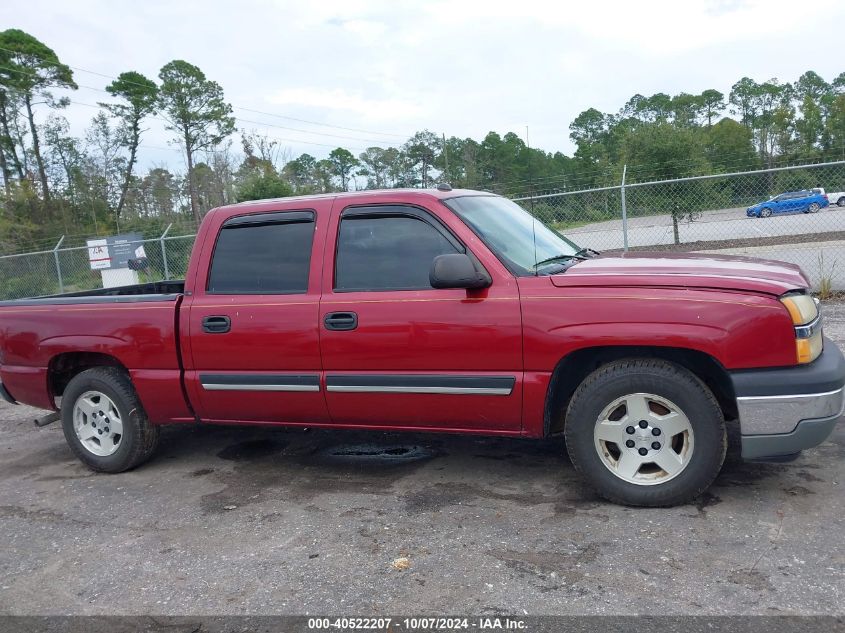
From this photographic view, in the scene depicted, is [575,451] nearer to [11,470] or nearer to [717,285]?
[717,285]

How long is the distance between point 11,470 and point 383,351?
130 inches

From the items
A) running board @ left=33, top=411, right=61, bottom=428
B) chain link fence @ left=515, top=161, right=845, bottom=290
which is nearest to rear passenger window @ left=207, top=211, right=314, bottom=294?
running board @ left=33, top=411, right=61, bottom=428

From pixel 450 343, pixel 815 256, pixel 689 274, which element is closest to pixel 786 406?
pixel 689 274

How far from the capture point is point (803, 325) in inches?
136

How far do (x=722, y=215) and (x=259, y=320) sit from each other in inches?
381

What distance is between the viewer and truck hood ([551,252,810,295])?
3.53 m

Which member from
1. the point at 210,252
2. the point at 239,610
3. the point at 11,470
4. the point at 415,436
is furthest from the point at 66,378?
the point at 239,610

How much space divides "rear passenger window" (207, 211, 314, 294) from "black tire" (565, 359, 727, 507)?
184cm

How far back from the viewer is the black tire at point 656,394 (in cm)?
354

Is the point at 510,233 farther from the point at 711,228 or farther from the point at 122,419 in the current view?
the point at 711,228

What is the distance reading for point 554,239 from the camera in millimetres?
4828

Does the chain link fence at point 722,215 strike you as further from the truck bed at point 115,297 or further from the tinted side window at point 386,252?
the tinted side window at point 386,252

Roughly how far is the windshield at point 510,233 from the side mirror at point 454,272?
268 millimetres

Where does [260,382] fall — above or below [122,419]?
above
